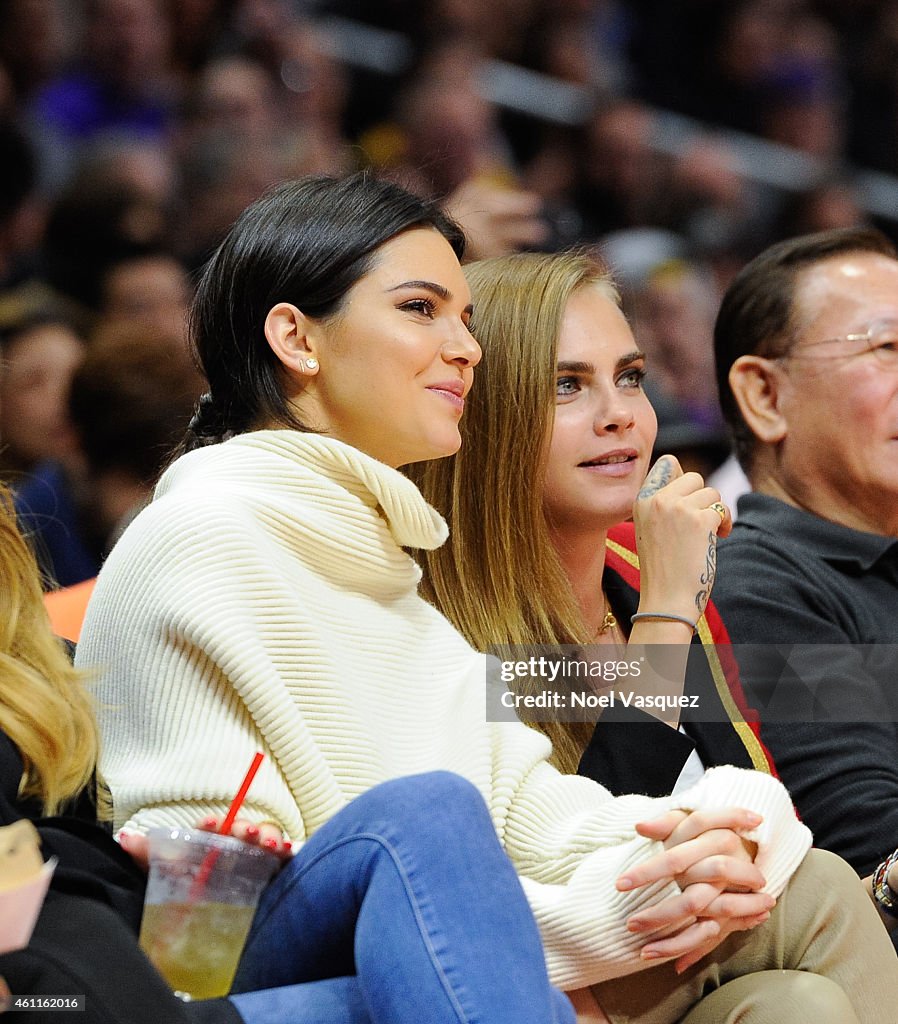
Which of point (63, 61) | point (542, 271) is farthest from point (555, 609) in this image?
point (63, 61)

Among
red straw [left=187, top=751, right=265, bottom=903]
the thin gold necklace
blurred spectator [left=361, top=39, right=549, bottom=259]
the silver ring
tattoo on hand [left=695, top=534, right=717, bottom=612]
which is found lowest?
the thin gold necklace

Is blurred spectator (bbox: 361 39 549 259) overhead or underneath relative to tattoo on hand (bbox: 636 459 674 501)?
overhead

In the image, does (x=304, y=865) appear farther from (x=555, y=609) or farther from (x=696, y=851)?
(x=555, y=609)

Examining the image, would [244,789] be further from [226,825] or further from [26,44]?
[26,44]

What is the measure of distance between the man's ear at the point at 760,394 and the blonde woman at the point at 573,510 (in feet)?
1.36

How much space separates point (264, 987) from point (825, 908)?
1.88 ft

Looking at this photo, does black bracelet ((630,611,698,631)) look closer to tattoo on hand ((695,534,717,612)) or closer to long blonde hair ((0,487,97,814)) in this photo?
tattoo on hand ((695,534,717,612))

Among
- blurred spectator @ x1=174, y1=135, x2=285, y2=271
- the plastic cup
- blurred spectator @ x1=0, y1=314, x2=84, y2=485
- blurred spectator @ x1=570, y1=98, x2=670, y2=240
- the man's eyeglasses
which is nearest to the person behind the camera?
the plastic cup

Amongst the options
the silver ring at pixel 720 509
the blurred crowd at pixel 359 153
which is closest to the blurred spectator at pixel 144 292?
the blurred crowd at pixel 359 153

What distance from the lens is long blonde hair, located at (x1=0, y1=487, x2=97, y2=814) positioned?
1405 mm

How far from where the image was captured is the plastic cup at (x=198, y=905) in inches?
49.5

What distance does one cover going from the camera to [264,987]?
1.35 m

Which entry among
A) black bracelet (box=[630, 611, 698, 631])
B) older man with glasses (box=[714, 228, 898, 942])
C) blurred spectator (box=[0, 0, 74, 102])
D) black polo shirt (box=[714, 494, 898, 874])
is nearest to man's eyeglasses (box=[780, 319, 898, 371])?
older man with glasses (box=[714, 228, 898, 942])

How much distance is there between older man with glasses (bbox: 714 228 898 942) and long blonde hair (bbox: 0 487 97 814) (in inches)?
37.5
